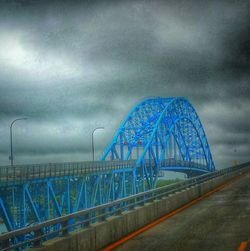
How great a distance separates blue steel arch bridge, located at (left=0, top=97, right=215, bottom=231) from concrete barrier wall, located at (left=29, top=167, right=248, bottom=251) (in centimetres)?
1438

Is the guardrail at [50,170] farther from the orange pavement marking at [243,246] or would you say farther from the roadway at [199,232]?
the orange pavement marking at [243,246]

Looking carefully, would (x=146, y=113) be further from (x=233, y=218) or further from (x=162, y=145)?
(x=233, y=218)

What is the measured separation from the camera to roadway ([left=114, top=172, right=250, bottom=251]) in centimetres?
1205

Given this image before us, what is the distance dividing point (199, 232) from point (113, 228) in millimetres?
2990

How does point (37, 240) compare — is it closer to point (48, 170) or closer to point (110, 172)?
point (48, 170)

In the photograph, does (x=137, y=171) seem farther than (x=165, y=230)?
Yes

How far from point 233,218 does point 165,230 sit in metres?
3.54

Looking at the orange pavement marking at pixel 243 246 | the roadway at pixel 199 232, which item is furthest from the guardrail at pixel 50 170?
the orange pavement marking at pixel 243 246

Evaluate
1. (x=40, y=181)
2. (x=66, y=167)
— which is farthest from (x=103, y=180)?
(x=40, y=181)

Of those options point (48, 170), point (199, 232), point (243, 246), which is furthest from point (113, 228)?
point (48, 170)

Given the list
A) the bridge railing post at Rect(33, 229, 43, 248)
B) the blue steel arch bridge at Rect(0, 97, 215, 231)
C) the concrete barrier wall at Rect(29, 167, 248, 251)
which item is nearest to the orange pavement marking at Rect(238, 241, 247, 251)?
the concrete barrier wall at Rect(29, 167, 248, 251)

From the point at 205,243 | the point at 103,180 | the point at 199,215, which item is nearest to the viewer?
the point at 205,243

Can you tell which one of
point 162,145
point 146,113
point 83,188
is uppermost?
point 146,113

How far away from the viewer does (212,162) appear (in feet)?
458
